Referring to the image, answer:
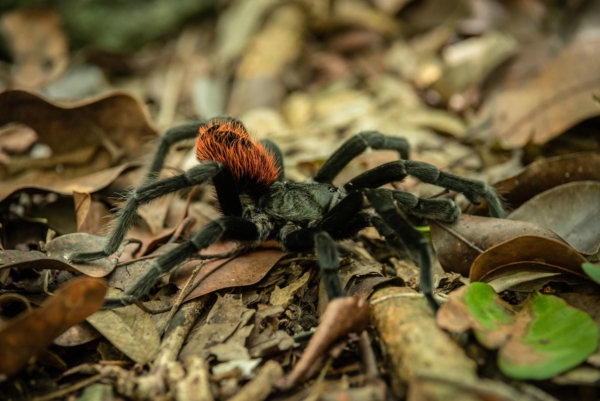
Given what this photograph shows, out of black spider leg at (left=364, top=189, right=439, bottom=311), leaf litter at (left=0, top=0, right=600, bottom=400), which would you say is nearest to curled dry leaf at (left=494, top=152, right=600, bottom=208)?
leaf litter at (left=0, top=0, right=600, bottom=400)

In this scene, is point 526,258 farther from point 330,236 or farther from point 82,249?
point 82,249

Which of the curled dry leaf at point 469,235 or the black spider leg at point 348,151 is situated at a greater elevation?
the black spider leg at point 348,151

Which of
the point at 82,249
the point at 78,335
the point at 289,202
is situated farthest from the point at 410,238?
the point at 82,249

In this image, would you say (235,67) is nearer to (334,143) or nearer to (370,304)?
(334,143)

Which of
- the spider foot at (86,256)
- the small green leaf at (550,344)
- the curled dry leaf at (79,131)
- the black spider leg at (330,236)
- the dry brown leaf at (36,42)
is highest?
the dry brown leaf at (36,42)

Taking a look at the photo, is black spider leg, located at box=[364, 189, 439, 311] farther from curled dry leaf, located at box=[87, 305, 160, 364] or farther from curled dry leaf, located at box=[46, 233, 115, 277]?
curled dry leaf, located at box=[46, 233, 115, 277]

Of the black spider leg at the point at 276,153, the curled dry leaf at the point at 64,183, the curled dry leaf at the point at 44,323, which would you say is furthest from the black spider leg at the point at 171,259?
the curled dry leaf at the point at 64,183

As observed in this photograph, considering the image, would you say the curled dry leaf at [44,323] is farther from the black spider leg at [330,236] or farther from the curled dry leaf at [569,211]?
the curled dry leaf at [569,211]
